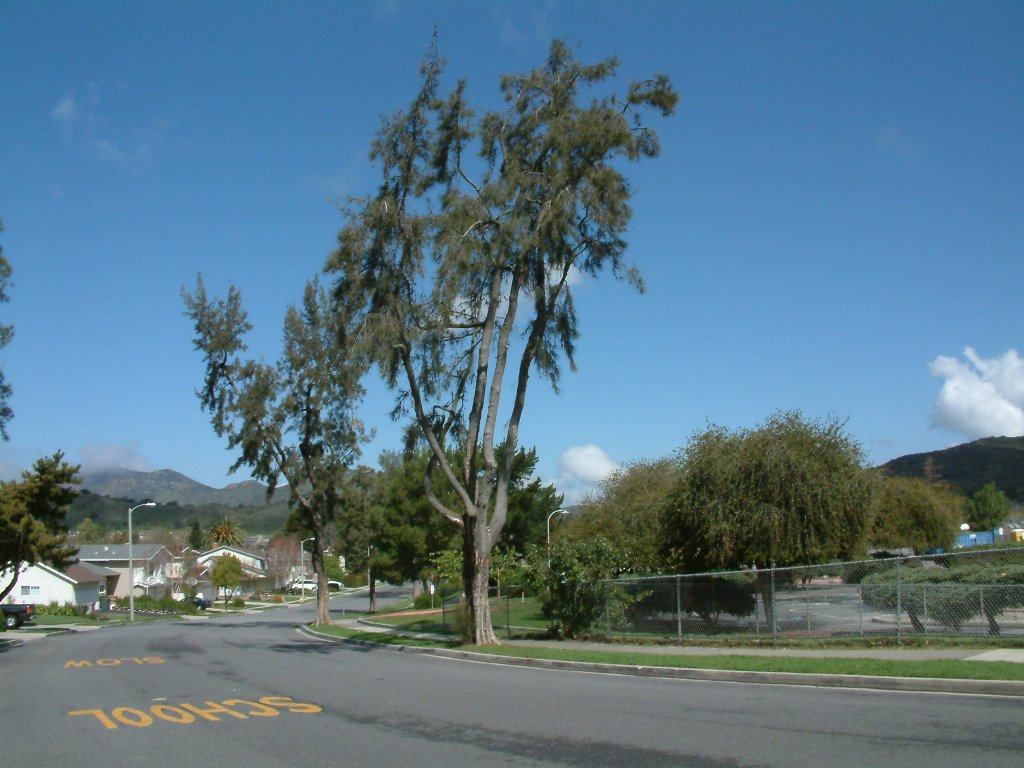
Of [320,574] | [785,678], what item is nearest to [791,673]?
[785,678]

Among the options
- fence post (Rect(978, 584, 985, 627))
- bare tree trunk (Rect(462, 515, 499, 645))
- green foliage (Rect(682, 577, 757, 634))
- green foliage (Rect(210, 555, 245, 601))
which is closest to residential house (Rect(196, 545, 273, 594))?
green foliage (Rect(210, 555, 245, 601))

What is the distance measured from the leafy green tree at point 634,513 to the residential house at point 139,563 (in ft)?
229

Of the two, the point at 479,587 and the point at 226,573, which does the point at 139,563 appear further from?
the point at 479,587

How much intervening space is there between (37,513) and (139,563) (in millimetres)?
66647

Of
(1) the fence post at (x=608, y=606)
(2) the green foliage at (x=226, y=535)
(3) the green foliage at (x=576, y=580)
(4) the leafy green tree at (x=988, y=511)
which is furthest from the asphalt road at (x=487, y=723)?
(2) the green foliage at (x=226, y=535)

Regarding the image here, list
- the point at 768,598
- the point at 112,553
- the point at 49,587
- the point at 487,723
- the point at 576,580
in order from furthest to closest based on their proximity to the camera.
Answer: the point at 112,553 < the point at 49,587 < the point at 576,580 < the point at 768,598 < the point at 487,723

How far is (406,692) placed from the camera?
15.6 metres

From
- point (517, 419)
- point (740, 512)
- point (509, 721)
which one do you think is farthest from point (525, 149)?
point (509, 721)

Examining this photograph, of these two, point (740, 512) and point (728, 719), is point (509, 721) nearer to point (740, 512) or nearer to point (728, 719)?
point (728, 719)

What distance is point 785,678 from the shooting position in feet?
49.9

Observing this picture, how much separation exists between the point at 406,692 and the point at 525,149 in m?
15.0

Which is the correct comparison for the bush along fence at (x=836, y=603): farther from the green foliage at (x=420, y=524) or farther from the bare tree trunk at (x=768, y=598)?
the green foliage at (x=420, y=524)

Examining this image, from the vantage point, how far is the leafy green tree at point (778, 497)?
2467 centimetres

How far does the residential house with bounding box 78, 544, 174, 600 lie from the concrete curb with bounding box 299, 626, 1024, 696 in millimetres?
86659
